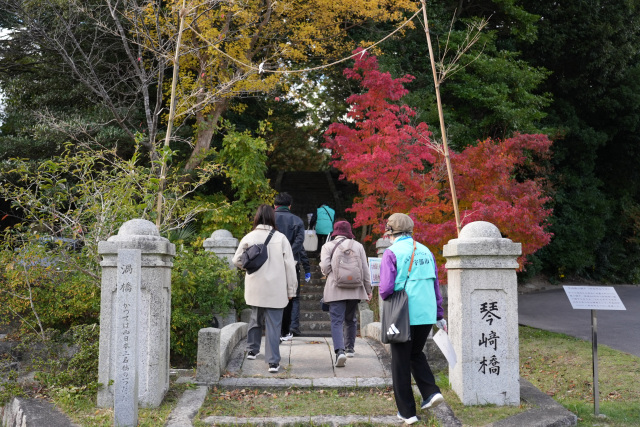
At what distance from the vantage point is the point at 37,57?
1380 cm

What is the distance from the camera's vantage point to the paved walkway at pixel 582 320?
9203mm

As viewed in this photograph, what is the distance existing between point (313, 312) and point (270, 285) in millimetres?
5141

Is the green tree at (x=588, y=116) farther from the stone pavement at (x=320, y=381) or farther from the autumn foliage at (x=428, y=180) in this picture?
the stone pavement at (x=320, y=381)

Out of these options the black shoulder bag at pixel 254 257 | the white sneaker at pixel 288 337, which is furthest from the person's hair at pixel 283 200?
the white sneaker at pixel 288 337

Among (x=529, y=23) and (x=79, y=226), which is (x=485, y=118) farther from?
(x=79, y=226)

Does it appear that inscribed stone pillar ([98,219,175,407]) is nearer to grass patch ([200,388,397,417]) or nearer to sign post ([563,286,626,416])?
grass patch ([200,388,397,417])

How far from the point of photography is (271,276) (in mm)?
6055

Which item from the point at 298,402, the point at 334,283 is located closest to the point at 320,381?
the point at 298,402

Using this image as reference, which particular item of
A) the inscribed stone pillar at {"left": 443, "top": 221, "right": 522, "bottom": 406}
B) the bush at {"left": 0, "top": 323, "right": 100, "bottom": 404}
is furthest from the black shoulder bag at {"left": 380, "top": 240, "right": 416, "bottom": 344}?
the bush at {"left": 0, "top": 323, "right": 100, "bottom": 404}

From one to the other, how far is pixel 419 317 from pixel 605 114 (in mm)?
16991

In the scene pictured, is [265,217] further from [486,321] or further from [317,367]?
[486,321]

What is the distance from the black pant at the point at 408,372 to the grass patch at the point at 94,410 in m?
1.97

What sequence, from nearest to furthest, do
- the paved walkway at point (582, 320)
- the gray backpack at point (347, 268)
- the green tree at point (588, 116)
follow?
the gray backpack at point (347, 268) → the paved walkway at point (582, 320) → the green tree at point (588, 116)

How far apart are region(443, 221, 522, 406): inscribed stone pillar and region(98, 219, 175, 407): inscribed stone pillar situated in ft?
9.05
